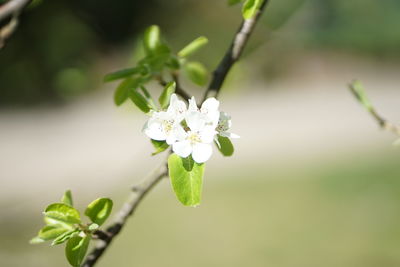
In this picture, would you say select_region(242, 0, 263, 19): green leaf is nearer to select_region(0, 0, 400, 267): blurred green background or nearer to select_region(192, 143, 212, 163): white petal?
select_region(192, 143, 212, 163): white petal

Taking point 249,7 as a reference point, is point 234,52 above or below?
below

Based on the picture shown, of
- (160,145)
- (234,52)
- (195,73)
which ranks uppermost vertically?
(160,145)

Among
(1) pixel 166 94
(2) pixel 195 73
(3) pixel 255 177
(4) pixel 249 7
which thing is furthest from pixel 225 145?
(3) pixel 255 177

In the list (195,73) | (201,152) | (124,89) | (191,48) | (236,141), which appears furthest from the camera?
(236,141)

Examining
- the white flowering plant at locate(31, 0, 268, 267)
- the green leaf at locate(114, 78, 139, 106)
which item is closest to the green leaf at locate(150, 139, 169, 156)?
the white flowering plant at locate(31, 0, 268, 267)

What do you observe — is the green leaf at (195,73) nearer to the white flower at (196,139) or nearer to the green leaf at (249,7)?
the green leaf at (249,7)

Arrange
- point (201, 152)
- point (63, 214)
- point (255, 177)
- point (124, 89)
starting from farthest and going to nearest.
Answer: point (255, 177)
point (124, 89)
point (63, 214)
point (201, 152)

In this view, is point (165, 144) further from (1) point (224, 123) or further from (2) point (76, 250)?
(2) point (76, 250)

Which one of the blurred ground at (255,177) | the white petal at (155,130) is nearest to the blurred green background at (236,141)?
the blurred ground at (255,177)
